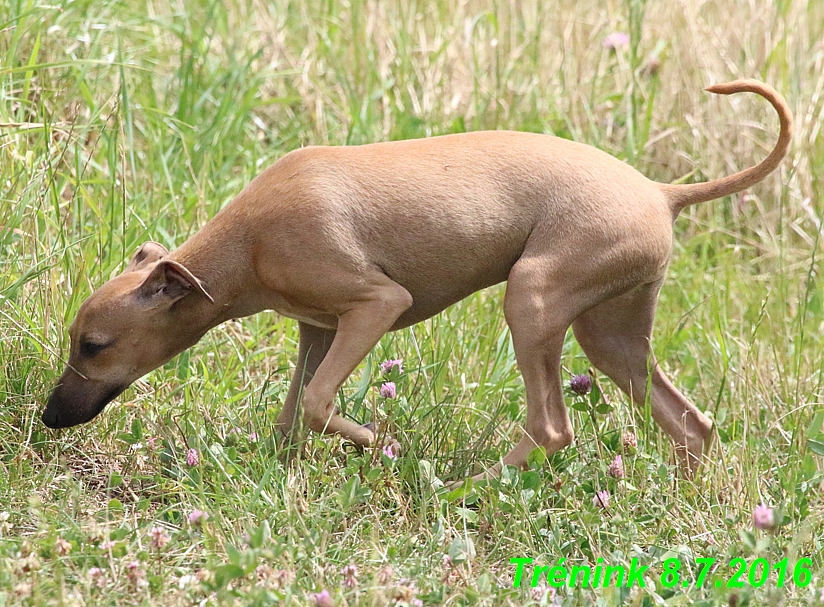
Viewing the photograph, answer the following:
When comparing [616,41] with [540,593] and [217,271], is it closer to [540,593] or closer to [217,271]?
[217,271]

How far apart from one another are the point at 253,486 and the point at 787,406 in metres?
2.25

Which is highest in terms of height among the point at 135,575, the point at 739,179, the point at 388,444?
the point at 739,179

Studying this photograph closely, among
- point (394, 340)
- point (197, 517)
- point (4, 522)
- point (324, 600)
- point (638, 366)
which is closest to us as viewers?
point (324, 600)

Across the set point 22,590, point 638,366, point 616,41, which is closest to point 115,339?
point 22,590

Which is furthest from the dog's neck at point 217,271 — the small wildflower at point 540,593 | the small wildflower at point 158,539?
the small wildflower at point 540,593

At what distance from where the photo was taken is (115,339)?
3953mm

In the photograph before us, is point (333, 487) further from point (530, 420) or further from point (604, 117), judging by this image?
point (604, 117)

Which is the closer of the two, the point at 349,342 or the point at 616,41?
the point at 349,342

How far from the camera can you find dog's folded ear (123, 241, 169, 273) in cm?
420

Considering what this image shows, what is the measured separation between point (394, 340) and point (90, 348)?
137 centimetres

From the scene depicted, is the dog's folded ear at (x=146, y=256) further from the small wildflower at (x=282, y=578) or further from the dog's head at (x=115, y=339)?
the small wildflower at (x=282, y=578)

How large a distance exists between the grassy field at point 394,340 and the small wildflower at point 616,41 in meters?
0.03

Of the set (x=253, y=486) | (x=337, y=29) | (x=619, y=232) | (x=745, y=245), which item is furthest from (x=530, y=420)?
(x=337, y=29)

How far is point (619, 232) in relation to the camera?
3971 millimetres
